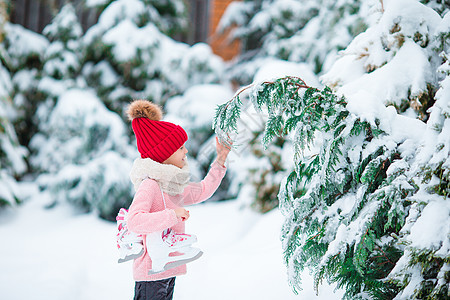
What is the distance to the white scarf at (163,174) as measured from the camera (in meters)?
1.79

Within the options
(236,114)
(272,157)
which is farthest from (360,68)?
(272,157)

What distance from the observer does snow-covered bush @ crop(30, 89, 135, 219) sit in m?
4.97

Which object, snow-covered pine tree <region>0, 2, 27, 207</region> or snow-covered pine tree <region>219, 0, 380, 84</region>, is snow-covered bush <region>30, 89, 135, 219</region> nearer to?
snow-covered pine tree <region>0, 2, 27, 207</region>

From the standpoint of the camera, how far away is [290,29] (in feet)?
21.6

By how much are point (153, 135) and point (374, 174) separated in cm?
101

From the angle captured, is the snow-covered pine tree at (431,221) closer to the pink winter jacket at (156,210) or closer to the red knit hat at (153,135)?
the pink winter jacket at (156,210)

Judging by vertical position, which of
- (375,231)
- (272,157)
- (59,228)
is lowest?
(59,228)

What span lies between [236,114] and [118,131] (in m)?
3.88

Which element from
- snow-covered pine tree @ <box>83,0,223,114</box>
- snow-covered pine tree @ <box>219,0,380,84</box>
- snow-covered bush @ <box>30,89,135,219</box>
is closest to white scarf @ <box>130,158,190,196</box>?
snow-covered pine tree @ <box>219,0,380,84</box>

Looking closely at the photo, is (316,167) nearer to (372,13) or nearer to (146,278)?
(146,278)

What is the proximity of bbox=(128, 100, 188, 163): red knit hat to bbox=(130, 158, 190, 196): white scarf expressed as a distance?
7 centimetres

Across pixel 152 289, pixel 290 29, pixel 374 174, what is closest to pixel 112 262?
pixel 152 289

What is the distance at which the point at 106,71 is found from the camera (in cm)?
597

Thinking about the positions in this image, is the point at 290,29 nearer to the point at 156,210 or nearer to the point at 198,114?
the point at 198,114
